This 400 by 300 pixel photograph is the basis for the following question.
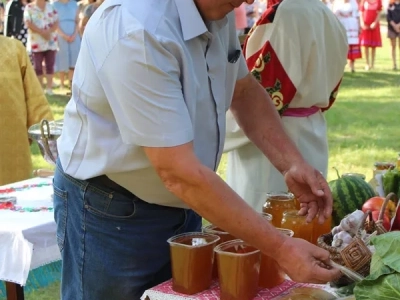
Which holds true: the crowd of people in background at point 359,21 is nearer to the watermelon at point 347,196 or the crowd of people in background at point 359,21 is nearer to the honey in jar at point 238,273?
the watermelon at point 347,196

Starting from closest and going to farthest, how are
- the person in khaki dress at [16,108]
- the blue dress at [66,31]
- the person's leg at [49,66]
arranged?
the person in khaki dress at [16,108]
the person's leg at [49,66]
the blue dress at [66,31]

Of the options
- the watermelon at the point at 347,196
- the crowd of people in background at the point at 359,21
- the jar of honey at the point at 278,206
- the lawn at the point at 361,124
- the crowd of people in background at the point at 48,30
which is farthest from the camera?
the crowd of people in background at the point at 359,21

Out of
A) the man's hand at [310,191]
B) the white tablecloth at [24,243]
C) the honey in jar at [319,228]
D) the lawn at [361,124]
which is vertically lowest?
the lawn at [361,124]

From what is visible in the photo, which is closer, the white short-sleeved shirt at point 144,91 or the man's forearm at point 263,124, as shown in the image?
the white short-sleeved shirt at point 144,91

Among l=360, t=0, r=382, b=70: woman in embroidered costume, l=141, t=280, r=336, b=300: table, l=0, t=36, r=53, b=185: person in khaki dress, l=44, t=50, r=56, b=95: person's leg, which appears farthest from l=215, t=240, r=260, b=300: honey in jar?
l=360, t=0, r=382, b=70: woman in embroidered costume

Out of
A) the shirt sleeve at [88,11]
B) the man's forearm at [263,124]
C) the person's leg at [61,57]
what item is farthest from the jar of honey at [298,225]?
the person's leg at [61,57]

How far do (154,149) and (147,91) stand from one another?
0.47 feet

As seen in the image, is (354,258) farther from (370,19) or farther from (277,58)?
(370,19)

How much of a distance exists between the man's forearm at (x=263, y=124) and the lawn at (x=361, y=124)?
2535 mm

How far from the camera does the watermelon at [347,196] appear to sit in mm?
2512

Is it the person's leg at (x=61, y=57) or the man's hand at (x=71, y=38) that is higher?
the man's hand at (x=71, y=38)

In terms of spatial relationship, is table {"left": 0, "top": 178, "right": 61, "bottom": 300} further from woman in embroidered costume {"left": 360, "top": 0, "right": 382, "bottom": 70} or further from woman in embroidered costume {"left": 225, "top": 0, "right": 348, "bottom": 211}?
woman in embroidered costume {"left": 360, "top": 0, "right": 382, "bottom": 70}

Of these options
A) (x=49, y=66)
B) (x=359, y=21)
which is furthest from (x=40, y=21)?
(x=359, y=21)

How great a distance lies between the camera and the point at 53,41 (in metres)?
12.1
